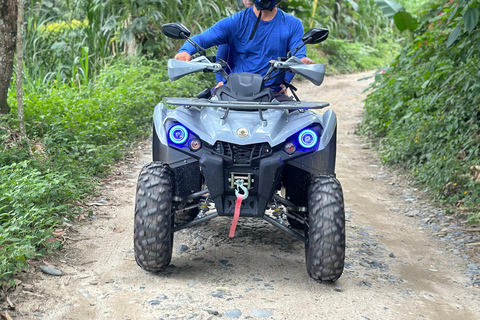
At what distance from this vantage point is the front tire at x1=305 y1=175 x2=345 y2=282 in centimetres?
363

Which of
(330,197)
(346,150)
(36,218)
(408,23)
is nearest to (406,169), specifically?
(346,150)

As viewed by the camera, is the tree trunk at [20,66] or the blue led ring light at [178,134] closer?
the blue led ring light at [178,134]

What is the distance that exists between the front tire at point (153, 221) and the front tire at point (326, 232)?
918 mm

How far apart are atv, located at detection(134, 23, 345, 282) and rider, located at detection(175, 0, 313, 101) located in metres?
0.54

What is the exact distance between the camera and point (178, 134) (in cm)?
372

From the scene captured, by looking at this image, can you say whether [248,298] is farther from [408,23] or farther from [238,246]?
[408,23]

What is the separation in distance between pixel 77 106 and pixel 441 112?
4787mm

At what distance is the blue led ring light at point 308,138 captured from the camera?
366 cm

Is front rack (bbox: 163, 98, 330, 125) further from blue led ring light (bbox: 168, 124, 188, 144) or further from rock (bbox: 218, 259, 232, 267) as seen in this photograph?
rock (bbox: 218, 259, 232, 267)

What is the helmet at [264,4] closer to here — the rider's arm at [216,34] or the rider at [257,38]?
the rider at [257,38]

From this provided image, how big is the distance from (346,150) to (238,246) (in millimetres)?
5139

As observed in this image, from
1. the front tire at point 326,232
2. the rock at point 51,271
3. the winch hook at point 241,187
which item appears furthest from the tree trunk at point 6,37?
the front tire at point 326,232

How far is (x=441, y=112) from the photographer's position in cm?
771

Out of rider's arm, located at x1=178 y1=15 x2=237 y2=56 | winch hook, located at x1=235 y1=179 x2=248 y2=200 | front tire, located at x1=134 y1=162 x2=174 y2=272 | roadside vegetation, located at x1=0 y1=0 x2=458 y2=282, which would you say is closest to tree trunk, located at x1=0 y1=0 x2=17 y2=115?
roadside vegetation, located at x1=0 y1=0 x2=458 y2=282
